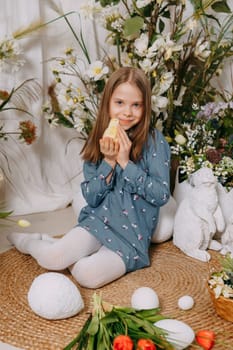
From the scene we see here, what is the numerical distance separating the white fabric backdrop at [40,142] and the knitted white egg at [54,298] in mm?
A: 879

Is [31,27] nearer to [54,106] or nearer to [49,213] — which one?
[54,106]

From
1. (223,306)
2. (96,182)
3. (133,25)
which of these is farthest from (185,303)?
(133,25)

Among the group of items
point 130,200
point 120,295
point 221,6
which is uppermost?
point 221,6

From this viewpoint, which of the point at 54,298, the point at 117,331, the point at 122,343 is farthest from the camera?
the point at 54,298

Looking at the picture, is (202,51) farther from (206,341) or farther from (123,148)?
(206,341)

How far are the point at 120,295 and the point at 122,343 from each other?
502 millimetres

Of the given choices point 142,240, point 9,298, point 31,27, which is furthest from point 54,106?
point 9,298

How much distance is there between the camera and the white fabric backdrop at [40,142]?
2422 millimetres

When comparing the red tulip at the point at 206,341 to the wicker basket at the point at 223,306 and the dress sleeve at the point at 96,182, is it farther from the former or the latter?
the dress sleeve at the point at 96,182

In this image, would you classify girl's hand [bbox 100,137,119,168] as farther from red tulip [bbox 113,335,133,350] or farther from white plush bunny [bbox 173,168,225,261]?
red tulip [bbox 113,335,133,350]

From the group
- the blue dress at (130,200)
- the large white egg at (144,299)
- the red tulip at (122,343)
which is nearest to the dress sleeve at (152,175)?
the blue dress at (130,200)

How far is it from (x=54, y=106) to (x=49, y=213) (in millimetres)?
461

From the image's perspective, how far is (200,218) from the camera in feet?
6.52

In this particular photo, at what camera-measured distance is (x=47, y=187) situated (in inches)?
105
